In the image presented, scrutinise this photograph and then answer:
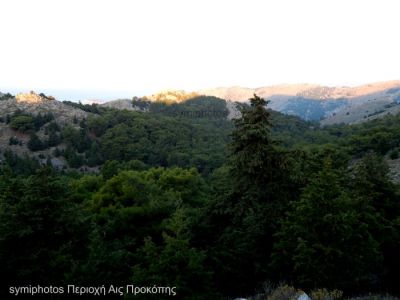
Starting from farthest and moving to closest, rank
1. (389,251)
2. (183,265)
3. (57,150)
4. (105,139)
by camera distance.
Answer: (105,139) < (57,150) < (389,251) < (183,265)

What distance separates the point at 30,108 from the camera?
3967 inches

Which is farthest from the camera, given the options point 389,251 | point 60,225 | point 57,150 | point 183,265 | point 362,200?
point 57,150

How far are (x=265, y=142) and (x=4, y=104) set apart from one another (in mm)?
102106

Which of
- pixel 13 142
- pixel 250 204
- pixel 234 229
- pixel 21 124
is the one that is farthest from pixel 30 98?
pixel 234 229

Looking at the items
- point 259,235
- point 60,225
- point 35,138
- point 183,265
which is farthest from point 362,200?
point 35,138

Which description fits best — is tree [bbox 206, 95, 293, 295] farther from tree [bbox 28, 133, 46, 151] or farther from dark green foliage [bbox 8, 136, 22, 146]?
dark green foliage [bbox 8, 136, 22, 146]

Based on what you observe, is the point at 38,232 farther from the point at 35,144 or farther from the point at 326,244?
the point at 35,144

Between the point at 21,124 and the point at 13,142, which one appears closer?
the point at 13,142

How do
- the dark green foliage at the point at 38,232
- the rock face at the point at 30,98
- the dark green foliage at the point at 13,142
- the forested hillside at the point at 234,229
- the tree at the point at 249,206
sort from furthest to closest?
the rock face at the point at 30,98 < the dark green foliage at the point at 13,142 < the tree at the point at 249,206 < the dark green foliage at the point at 38,232 < the forested hillside at the point at 234,229

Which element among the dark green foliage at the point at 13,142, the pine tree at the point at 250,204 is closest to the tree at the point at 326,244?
the pine tree at the point at 250,204

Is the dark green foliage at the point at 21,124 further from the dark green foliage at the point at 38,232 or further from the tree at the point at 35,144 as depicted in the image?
the dark green foliage at the point at 38,232

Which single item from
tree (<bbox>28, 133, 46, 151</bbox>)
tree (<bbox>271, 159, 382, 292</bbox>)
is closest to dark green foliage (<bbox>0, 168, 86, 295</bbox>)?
tree (<bbox>271, 159, 382, 292</bbox>)

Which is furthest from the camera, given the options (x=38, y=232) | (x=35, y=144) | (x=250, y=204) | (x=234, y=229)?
(x=35, y=144)

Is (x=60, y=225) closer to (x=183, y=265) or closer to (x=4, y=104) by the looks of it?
(x=183, y=265)
